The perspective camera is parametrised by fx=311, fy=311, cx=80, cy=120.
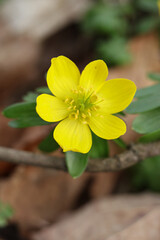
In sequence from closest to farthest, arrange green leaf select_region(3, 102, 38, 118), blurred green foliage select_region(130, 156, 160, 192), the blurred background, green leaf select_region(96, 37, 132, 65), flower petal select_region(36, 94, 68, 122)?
flower petal select_region(36, 94, 68, 122), green leaf select_region(3, 102, 38, 118), the blurred background, blurred green foliage select_region(130, 156, 160, 192), green leaf select_region(96, 37, 132, 65)

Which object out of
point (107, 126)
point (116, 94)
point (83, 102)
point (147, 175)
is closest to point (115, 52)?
point (147, 175)

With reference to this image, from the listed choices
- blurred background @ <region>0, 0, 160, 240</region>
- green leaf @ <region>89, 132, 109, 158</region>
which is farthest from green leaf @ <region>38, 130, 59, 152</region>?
blurred background @ <region>0, 0, 160, 240</region>

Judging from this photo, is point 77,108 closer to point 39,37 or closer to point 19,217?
point 19,217

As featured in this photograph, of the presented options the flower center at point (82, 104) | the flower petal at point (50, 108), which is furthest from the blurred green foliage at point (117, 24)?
the flower petal at point (50, 108)

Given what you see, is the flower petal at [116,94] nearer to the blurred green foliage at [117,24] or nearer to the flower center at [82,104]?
the flower center at [82,104]

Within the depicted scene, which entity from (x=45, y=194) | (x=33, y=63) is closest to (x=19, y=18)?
(x=33, y=63)

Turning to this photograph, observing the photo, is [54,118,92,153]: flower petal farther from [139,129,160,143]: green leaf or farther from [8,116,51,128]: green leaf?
[139,129,160,143]: green leaf
